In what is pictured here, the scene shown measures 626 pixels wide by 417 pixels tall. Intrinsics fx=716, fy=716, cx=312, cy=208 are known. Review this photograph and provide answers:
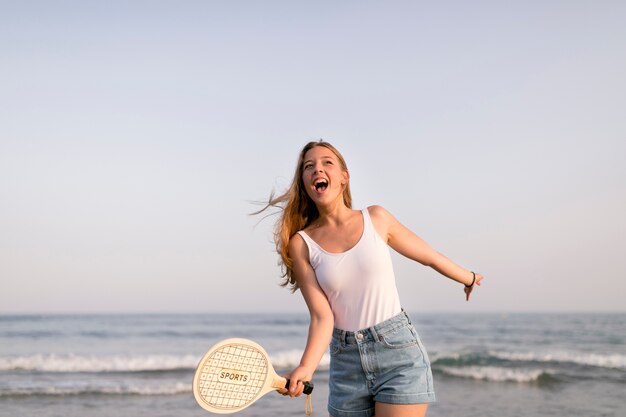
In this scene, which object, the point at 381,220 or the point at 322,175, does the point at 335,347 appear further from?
the point at 322,175

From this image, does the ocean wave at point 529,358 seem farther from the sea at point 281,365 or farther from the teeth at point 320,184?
the teeth at point 320,184

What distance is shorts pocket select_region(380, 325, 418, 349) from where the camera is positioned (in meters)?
3.50

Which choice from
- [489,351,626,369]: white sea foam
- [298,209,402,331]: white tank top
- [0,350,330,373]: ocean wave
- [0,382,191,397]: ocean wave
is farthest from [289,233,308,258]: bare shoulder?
[489,351,626,369]: white sea foam

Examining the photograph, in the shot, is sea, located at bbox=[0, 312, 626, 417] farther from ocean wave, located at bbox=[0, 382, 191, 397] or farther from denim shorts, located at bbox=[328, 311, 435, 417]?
denim shorts, located at bbox=[328, 311, 435, 417]

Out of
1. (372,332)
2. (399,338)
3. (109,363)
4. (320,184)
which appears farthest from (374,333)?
(109,363)

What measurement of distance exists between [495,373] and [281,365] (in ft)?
16.0

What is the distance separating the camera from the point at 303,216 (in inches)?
159

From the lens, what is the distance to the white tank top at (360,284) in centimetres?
359

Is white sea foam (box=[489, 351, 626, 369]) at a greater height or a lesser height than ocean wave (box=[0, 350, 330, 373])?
greater

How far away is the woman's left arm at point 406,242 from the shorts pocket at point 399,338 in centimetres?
49

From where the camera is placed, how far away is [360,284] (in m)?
3.62

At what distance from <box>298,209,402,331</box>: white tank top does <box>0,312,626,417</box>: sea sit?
5616 millimetres

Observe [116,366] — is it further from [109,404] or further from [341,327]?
[341,327]

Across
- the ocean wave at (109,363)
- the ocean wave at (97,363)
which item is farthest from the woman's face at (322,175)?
the ocean wave at (97,363)
